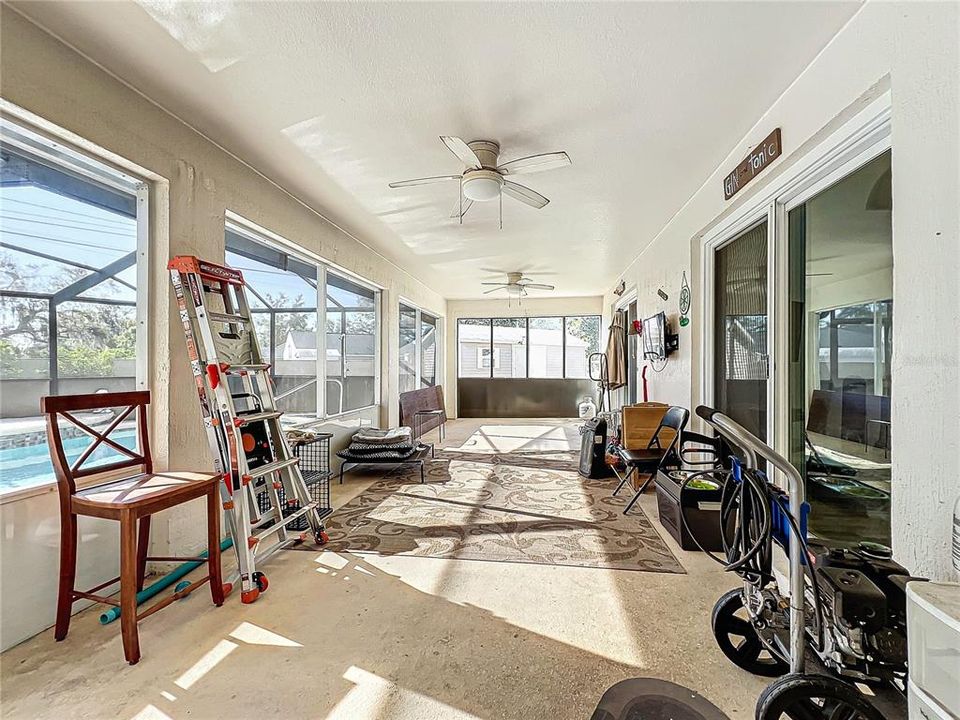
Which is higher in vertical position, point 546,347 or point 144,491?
point 546,347

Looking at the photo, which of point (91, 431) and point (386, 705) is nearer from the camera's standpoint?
point (386, 705)

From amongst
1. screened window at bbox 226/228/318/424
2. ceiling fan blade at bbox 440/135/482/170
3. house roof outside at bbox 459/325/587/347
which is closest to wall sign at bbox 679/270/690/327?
ceiling fan blade at bbox 440/135/482/170

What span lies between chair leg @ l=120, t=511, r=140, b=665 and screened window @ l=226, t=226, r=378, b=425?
2.01m

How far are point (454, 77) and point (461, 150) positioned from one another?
394mm

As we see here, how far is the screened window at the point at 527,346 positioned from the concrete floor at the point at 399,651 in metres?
7.18

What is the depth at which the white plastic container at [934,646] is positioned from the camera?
1.00 metres

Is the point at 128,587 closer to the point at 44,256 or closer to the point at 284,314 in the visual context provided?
the point at 44,256

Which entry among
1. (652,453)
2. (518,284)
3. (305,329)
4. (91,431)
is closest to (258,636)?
(91,431)

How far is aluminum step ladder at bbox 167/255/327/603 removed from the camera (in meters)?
2.33

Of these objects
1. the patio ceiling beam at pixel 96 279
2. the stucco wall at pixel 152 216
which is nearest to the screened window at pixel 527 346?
the stucco wall at pixel 152 216

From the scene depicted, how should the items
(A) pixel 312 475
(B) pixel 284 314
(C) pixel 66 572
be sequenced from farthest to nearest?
(B) pixel 284 314 → (A) pixel 312 475 → (C) pixel 66 572

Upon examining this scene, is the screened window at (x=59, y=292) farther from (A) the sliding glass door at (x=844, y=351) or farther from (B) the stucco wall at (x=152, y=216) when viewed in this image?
(A) the sliding glass door at (x=844, y=351)

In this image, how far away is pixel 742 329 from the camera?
315cm

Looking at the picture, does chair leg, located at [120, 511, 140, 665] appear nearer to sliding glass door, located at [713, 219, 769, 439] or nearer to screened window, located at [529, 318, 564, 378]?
sliding glass door, located at [713, 219, 769, 439]
